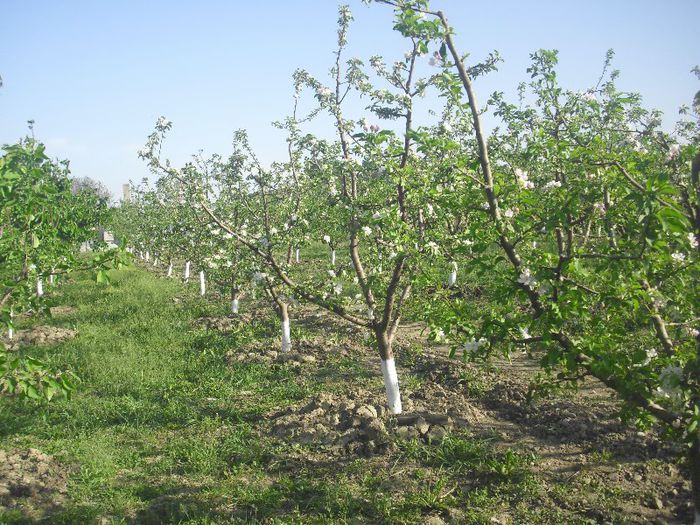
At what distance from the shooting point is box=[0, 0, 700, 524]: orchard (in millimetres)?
4023

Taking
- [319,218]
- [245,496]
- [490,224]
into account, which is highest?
[319,218]

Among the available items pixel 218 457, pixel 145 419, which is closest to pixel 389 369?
pixel 218 457

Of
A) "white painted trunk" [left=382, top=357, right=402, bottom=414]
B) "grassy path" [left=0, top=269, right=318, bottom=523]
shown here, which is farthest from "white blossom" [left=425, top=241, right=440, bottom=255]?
"grassy path" [left=0, top=269, right=318, bottom=523]

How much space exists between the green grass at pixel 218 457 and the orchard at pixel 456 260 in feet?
0.27

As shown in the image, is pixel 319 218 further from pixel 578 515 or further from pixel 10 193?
pixel 578 515

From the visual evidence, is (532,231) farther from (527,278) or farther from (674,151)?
(674,151)

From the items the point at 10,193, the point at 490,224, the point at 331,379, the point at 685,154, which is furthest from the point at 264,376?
the point at 685,154

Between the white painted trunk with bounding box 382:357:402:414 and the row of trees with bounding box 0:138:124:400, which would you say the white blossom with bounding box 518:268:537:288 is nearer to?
the row of trees with bounding box 0:138:124:400

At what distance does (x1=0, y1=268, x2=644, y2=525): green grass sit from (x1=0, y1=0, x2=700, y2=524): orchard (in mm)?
82

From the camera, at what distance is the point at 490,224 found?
457 cm

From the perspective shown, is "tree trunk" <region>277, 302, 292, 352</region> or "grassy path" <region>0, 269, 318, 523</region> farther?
"tree trunk" <region>277, 302, 292, 352</region>

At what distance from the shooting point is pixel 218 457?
735cm

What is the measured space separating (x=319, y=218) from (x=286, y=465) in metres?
3.94

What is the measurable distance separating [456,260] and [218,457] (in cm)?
430
